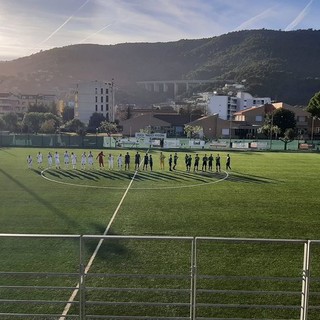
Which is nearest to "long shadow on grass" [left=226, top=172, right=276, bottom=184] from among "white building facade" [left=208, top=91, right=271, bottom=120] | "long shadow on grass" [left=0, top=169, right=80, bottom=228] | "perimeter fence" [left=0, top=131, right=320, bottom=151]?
"long shadow on grass" [left=0, top=169, right=80, bottom=228]

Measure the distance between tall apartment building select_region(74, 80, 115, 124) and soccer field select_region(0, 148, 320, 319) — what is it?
79.7 m

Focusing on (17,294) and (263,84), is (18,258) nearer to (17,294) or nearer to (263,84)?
(17,294)

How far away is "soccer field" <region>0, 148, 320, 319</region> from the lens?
443 inches

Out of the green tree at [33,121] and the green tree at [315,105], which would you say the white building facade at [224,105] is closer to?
the green tree at [315,105]

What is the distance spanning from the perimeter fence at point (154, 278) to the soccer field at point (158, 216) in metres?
0.05

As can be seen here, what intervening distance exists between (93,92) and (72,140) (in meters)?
56.3

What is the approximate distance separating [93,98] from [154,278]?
10361 cm

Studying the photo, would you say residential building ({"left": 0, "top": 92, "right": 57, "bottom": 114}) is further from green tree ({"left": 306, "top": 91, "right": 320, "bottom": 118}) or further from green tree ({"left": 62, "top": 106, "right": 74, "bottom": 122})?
green tree ({"left": 306, "top": 91, "right": 320, "bottom": 118})

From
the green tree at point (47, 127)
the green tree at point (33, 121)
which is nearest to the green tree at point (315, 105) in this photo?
the green tree at point (47, 127)

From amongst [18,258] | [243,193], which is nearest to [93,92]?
[243,193]

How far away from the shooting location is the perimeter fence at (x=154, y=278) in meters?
8.51

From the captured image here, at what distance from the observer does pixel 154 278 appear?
10562 mm

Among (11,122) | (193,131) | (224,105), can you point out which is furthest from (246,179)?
(224,105)

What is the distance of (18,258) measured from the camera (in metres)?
11.4
